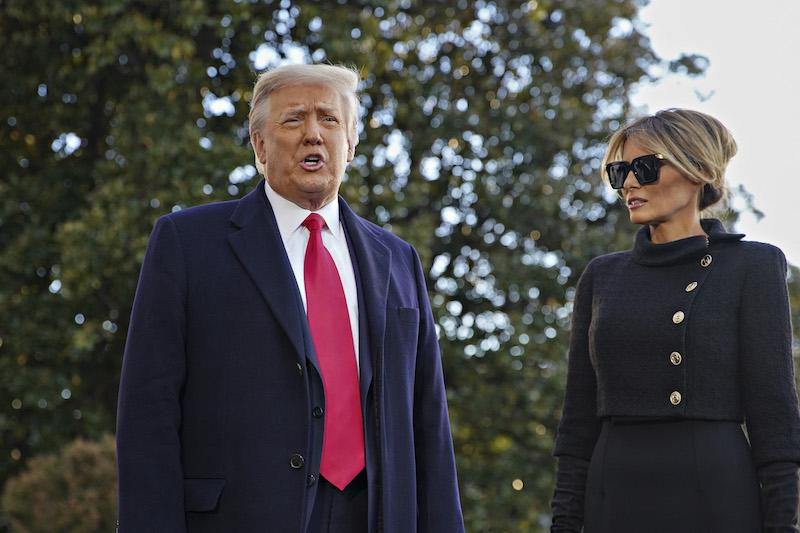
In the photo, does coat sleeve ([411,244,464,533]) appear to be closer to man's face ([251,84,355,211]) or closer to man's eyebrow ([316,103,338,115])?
man's face ([251,84,355,211])

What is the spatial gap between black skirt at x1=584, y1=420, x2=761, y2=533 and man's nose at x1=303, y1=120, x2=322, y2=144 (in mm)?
1185

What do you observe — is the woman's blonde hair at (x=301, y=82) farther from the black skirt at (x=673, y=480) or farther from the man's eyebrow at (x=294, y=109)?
the black skirt at (x=673, y=480)

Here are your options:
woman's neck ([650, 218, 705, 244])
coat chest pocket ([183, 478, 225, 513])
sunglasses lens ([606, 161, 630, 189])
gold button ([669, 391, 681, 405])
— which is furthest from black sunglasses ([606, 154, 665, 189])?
coat chest pocket ([183, 478, 225, 513])

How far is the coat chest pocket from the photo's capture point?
2.87 m

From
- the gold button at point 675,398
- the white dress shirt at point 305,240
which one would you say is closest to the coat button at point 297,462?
the white dress shirt at point 305,240

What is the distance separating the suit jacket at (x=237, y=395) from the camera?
2857mm

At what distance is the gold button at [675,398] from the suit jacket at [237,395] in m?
0.69

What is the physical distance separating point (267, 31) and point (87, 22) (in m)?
1.46

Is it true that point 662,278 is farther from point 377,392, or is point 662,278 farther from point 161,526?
point 161,526

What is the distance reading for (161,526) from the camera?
2.78 m

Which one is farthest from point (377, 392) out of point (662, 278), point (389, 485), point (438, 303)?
point (438, 303)

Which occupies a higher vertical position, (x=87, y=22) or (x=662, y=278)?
(x=87, y=22)

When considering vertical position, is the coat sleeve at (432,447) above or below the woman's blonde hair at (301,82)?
below

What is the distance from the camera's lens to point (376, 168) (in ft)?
31.8
